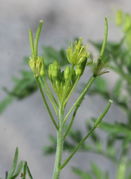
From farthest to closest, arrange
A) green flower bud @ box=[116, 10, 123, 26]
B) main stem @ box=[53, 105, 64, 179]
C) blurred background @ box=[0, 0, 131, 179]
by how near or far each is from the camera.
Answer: blurred background @ box=[0, 0, 131, 179] < green flower bud @ box=[116, 10, 123, 26] < main stem @ box=[53, 105, 64, 179]

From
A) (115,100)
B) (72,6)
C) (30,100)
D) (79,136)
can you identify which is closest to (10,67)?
(30,100)

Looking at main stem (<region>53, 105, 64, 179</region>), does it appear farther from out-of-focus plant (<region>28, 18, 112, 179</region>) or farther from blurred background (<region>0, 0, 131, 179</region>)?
blurred background (<region>0, 0, 131, 179</region>)

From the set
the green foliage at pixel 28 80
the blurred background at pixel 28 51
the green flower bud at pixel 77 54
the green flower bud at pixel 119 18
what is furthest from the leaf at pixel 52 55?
the blurred background at pixel 28 51

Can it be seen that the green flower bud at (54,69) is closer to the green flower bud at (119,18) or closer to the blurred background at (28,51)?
the green flower bud at (119,18)

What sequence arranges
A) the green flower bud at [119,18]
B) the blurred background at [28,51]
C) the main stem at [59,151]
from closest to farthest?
the main stem at [59,151] < the green flower bud at [119,18] < the blurred background at [28,51]

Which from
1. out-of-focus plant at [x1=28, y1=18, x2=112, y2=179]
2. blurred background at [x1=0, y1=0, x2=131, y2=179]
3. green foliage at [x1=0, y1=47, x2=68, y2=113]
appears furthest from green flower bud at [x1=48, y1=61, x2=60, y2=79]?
blurred background at [x1=0, y1=0, x2=131, y2=179]
